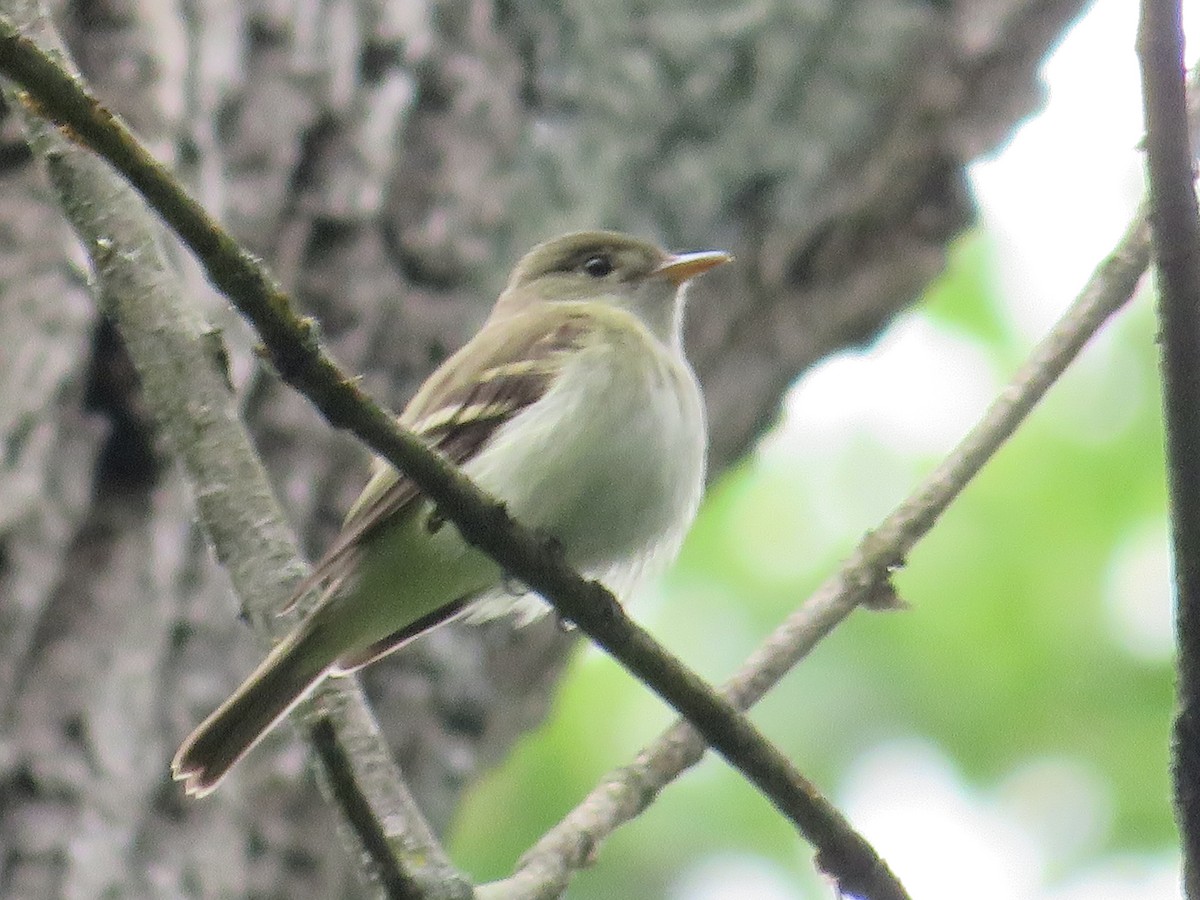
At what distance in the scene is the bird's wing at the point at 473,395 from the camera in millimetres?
3156

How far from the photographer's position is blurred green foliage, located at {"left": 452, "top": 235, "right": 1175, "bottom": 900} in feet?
21.4

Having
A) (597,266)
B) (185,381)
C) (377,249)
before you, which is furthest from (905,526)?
(597,266)

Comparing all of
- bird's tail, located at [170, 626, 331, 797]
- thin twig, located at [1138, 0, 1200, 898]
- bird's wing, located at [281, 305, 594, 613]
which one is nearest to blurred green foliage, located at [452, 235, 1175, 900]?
bird's wing, located at [281, 305, 594, 613]

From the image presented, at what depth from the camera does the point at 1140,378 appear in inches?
272

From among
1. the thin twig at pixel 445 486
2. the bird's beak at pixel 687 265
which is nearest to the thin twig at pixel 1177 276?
the thin twig at pixel 445 486

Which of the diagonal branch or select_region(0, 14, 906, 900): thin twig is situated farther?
the diagonal branch

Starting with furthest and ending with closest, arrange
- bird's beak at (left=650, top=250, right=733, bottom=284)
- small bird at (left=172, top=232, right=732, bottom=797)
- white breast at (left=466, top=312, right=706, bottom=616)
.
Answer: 1. bird's beak at (left=650, top=250, right=733, bottom=284)
2. white breast at (left=466, top=312, right=706, bottom=616)
3. small bird at (left=172, top=232, right=732, bottom=797)

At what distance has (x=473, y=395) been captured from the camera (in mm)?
3506

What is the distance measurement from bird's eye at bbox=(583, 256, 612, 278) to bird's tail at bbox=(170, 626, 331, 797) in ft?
5.60

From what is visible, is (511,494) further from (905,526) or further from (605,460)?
(905,526)

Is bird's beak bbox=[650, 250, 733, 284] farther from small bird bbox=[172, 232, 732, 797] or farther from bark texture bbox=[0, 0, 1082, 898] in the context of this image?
small bird bbox=[172, 232, 732, 797]

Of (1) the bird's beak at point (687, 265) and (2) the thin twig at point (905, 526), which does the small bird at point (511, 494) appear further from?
(2) the thin twig at point (905, 526)

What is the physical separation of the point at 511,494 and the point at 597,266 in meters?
1.40

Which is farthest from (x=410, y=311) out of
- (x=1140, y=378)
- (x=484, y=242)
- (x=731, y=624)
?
(x=1140, y=378)
